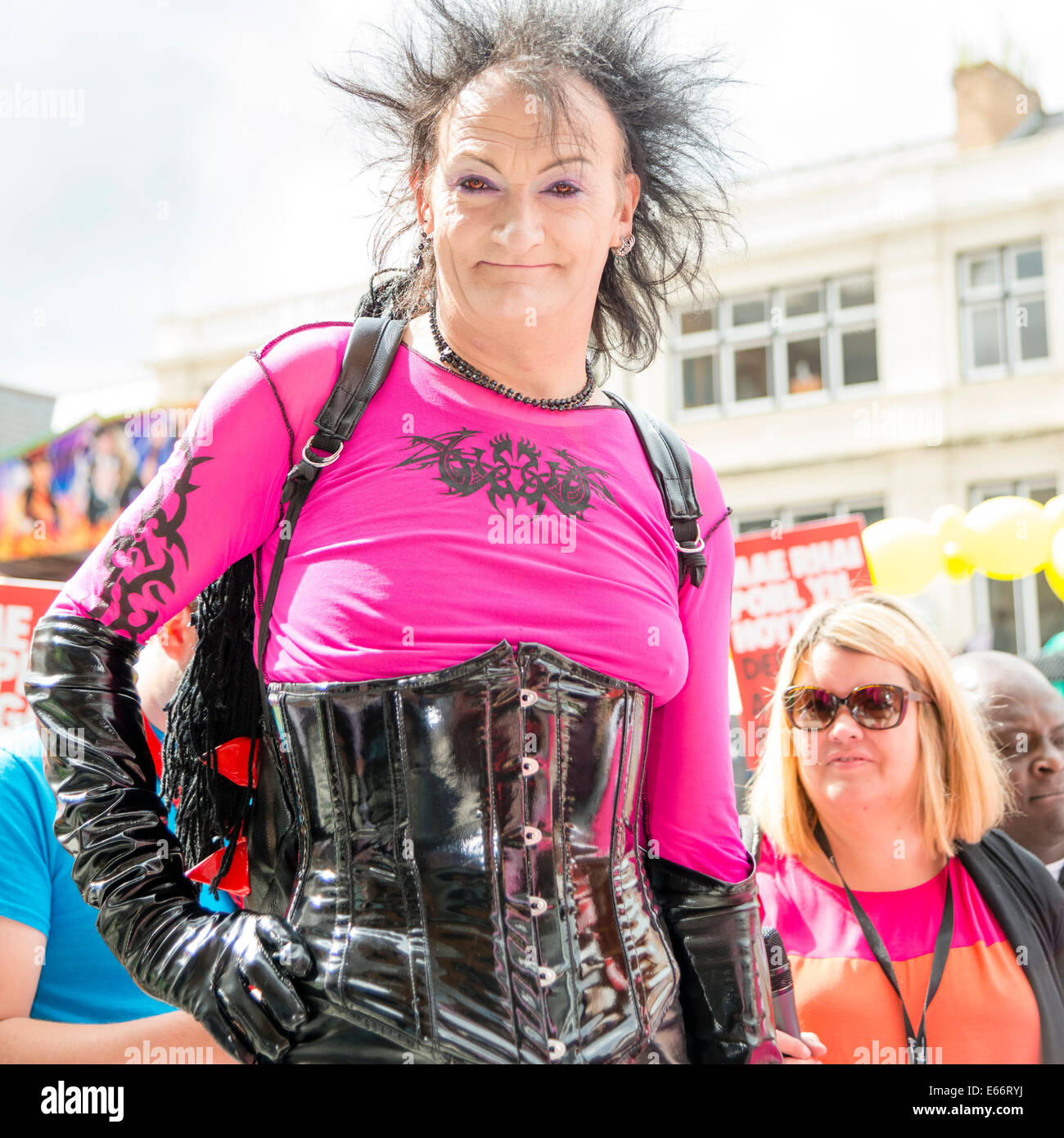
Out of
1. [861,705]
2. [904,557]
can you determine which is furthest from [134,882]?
[904,557]

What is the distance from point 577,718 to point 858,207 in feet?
51.4

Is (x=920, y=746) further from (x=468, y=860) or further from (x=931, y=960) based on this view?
(x=468, y=860)

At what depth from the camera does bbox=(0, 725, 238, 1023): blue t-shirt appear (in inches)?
79.9

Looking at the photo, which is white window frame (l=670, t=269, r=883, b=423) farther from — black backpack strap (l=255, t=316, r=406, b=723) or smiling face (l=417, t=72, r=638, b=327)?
black backpack strap (l=255, t=316, r=406, b=723)

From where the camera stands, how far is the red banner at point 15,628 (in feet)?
12.5

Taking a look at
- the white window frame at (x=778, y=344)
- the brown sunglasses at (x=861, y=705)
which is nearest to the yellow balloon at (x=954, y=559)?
the brown sunglasses at (x=861, y=705)

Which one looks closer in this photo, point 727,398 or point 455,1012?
point 455,1012

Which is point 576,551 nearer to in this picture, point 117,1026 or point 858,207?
point 117,1026

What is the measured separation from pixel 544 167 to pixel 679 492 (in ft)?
1.42

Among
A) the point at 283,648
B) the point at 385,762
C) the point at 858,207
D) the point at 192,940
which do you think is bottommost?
the point at 192,940

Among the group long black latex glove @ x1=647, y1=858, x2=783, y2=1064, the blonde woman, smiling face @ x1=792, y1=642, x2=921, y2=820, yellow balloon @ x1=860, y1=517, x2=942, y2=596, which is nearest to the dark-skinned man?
the blonde woman

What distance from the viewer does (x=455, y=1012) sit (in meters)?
1.25

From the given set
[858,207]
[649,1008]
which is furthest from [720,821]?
[858,207]
